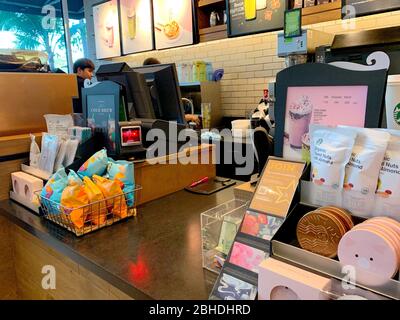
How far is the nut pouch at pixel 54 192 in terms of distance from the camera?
1.25 meters

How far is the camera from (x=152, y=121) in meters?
1.70

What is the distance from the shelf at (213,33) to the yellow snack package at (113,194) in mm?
2821

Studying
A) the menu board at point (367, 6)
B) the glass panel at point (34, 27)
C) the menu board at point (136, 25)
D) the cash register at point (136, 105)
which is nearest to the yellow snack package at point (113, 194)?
the cash register at point (136, 105)

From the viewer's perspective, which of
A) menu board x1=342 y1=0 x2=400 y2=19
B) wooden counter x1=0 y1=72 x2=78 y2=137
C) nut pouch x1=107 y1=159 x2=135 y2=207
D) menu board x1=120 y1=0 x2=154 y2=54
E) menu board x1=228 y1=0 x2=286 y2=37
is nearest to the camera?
nut pouch x1=107 y1=159 x2=135 y2=207

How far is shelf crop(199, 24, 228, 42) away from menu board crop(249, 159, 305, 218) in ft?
10.1

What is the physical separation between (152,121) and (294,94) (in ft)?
3.06

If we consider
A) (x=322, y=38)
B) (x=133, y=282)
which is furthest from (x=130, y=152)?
(x=322, y=38)

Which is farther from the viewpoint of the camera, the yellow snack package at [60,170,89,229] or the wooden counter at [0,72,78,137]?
the wooden counter at [0,72,78,137]

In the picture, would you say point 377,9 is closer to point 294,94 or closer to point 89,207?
point 294,94

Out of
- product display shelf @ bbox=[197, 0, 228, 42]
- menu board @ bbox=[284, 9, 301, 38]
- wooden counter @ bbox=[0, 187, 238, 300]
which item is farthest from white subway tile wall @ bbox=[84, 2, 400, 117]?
wooden counter @ bbox=[0, 187, 238, 300]

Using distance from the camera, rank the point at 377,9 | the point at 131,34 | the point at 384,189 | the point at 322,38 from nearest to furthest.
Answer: the point at 384,189, the point at 377,9, the point at 322,38, the point at 131,34

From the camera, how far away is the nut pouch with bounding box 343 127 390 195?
692 mm

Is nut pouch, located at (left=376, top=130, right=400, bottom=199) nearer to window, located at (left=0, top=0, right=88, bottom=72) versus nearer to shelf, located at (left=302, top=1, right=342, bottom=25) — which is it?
shelf, located at (left=302, top=1, right=342, bottom=25)

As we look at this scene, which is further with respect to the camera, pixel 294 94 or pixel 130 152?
pixel 130 152
